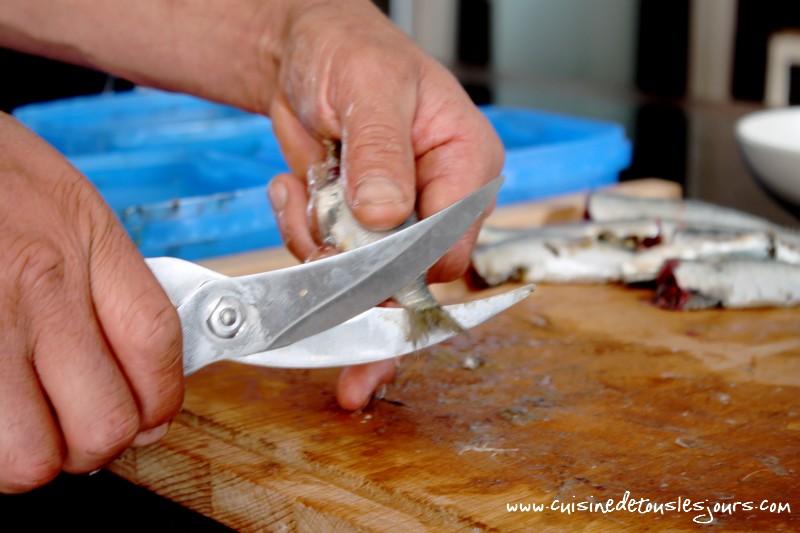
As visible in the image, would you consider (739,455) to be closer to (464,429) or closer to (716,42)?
(464,429)

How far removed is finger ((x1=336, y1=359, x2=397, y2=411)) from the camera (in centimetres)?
141

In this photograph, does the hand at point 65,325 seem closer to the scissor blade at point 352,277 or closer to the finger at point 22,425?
the finger at point 22,425

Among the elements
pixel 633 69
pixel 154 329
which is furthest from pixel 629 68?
pixel 154 329

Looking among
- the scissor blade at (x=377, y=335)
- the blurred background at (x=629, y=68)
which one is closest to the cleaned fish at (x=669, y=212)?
the blurred background at (x=629, y=68)

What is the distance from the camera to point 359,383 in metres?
1.41

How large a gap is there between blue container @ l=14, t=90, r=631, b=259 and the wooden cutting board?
624 millimetres

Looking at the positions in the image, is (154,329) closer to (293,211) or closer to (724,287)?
(293,211)

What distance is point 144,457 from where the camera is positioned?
1.37m

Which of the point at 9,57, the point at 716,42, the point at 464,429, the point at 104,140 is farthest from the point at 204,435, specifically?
the point at 716,42

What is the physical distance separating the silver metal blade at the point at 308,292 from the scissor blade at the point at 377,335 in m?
0.05

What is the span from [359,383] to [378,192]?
11.9 inches

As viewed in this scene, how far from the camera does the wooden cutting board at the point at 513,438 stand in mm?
1189

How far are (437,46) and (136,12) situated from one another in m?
4.47

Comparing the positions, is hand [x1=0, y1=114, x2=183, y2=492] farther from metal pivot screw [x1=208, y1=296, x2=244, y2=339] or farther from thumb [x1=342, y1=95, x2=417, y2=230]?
thumb [x1=342, y1=95, x2=417, y2=230]
